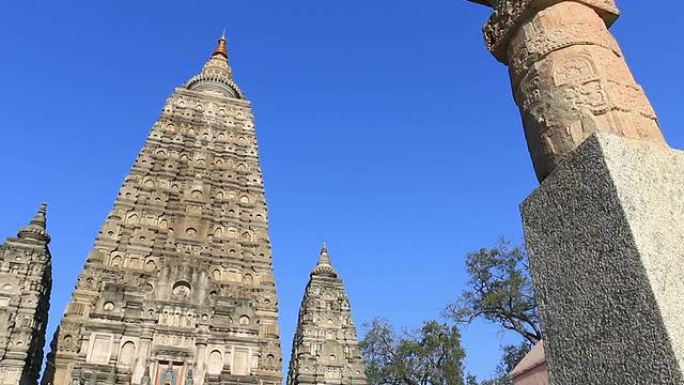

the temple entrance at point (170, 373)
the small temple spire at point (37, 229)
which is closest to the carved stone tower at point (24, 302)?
the small temple spire at point (37, 229)

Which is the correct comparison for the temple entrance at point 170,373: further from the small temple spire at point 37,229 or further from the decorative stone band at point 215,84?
the decorative stone band at point 215,84

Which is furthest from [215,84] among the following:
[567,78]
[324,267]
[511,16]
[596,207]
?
[596,207]

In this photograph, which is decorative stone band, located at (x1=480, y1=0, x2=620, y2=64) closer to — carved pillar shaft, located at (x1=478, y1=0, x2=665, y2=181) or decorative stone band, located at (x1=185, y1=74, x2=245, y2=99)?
carved pillar shaft, located at (x1=478, y1=0, x2=665, y2=181)

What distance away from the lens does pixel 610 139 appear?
2.81 m

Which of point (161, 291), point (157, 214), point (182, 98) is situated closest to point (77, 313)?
point (161, 291)

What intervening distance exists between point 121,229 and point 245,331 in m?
7.68

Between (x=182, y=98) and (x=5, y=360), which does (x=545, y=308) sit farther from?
(x=182, y=98)

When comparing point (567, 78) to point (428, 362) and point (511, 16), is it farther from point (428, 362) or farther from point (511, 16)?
point (428, 362)

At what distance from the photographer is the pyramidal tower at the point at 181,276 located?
1956cm

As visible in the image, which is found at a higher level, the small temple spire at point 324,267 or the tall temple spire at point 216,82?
the tall temple spire at point 216,82

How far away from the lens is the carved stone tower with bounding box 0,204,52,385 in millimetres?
16094

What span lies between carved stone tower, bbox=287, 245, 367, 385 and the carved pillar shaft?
18820 millimetres

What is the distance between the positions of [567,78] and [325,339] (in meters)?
20.0

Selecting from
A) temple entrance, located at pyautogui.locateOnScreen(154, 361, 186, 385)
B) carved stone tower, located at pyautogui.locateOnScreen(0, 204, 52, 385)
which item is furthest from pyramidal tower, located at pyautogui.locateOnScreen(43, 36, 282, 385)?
carved stone tower, located at pyautogui.locateOnScreen(0, 204, 52, 385)
